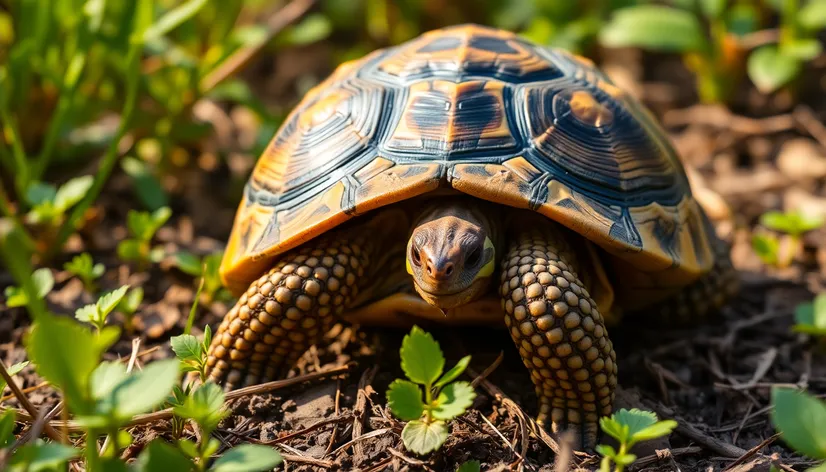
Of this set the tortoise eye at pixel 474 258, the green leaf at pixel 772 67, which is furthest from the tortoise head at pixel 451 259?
the green leaf at pixel 772 67

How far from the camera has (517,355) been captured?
2.75 metres

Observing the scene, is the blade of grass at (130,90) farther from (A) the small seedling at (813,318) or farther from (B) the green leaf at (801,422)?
(A) the small seedling at (813,318)

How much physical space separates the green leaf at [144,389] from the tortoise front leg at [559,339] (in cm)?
104

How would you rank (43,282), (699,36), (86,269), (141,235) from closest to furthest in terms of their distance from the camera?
(43,282)
(86,269)
(141,235)
(699,36)

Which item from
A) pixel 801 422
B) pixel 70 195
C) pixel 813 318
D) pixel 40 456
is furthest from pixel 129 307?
pixel 813 318

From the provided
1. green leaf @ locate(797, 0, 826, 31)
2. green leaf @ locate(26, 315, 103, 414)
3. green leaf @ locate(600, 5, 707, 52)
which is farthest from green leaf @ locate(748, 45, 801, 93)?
green leaf @ locate(26, 315, 103, 414)

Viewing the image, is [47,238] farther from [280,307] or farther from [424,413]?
[424,413]

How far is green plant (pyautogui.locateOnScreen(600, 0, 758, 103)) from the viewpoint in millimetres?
4277

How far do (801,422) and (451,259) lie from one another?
38.5 inches

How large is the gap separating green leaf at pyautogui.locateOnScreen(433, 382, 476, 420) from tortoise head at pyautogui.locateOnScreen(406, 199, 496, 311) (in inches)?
11.1

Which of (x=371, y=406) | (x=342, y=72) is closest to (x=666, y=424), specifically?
(x=371, y=406)

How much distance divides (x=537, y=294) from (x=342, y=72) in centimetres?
139

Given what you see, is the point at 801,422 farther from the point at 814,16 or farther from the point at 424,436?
the point at 814,16

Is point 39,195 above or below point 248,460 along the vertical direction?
above
